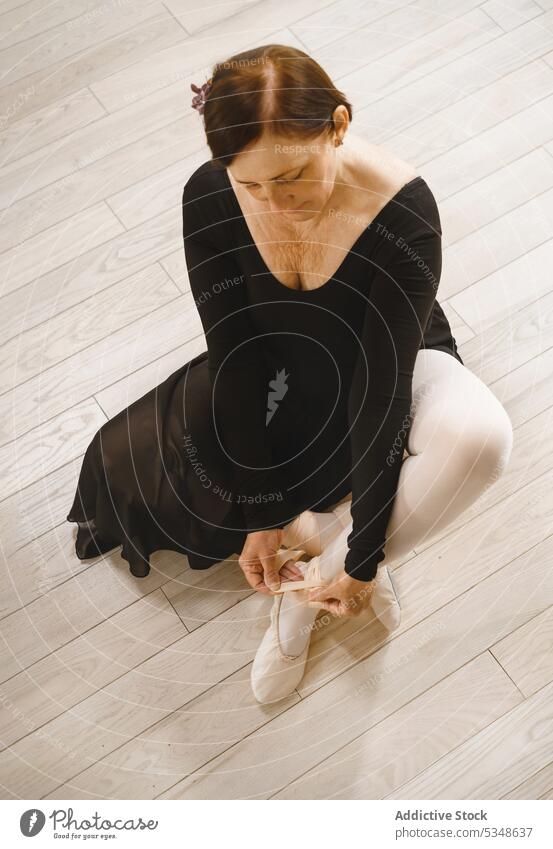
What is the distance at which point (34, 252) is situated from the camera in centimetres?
124

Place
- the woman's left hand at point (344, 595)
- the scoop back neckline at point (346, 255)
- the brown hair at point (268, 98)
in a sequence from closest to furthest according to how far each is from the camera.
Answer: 1. the brown hair at point (268, 98)
2. the scoop back neckline at point (346, 255)
3. the woman's left hand at point (344, 595)

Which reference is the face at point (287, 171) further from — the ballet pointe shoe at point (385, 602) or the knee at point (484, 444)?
the ballet pointe shoe at point (385, 602)

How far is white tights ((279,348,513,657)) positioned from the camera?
2.73ft

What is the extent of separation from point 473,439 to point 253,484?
0.79 feet

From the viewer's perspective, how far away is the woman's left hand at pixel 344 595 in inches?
35.4

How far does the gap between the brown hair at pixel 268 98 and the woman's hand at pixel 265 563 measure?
445 millimetres

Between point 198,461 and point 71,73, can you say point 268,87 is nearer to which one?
point 198,461

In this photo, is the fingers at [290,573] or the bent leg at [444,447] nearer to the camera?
the bent leg at [444,447]

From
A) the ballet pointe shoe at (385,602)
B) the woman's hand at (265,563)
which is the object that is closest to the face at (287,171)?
the woman's hand at (265,563)

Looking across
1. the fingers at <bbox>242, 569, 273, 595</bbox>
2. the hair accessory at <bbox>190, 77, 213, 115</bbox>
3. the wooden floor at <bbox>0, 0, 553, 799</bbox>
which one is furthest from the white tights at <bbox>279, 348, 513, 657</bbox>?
the hair accessory at <bbox>190, 77, 213, 115</bbox>

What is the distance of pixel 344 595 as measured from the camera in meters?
0.91

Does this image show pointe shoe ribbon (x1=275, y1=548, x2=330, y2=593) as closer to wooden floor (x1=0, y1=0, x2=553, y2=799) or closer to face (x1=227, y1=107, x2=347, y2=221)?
wooden floor (x1=0, y1=0, x2=553, y2=799)

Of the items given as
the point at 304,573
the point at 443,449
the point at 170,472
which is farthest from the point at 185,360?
the point at 443,449
